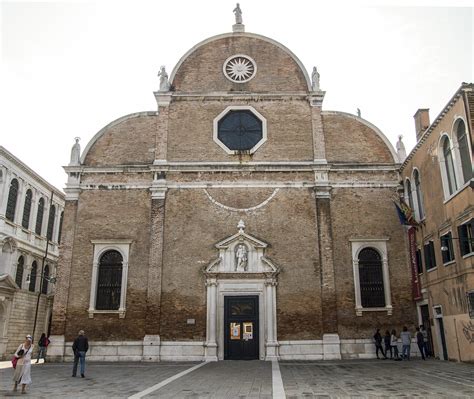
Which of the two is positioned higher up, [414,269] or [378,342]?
[414,269]

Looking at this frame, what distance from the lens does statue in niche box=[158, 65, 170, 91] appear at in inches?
890

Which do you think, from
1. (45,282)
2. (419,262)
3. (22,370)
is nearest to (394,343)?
(419,262)

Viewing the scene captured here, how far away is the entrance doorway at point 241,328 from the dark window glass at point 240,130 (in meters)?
7.15

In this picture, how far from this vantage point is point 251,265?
19.8 m

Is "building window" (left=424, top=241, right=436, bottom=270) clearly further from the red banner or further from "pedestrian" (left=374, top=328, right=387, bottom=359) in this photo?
"pedestrian" (left=374, top=328, right=387, bottom=359)

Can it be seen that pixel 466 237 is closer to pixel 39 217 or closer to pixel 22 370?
pixel 22 370

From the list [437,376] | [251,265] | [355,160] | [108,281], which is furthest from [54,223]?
[437,376]

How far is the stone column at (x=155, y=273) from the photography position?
18719 millimetres

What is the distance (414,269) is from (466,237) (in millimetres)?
4473

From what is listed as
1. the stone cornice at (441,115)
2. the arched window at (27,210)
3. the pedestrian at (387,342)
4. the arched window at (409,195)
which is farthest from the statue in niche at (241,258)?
the arched window at (27,210)

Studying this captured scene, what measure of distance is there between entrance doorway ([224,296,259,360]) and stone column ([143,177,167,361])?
9.39 feet

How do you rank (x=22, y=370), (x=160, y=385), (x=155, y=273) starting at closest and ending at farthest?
(x=22, y=370), (x=160, y=385), (x=155, y=273)

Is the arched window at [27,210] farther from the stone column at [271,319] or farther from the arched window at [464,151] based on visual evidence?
the arched window at [464,151]

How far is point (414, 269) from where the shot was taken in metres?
19.5
